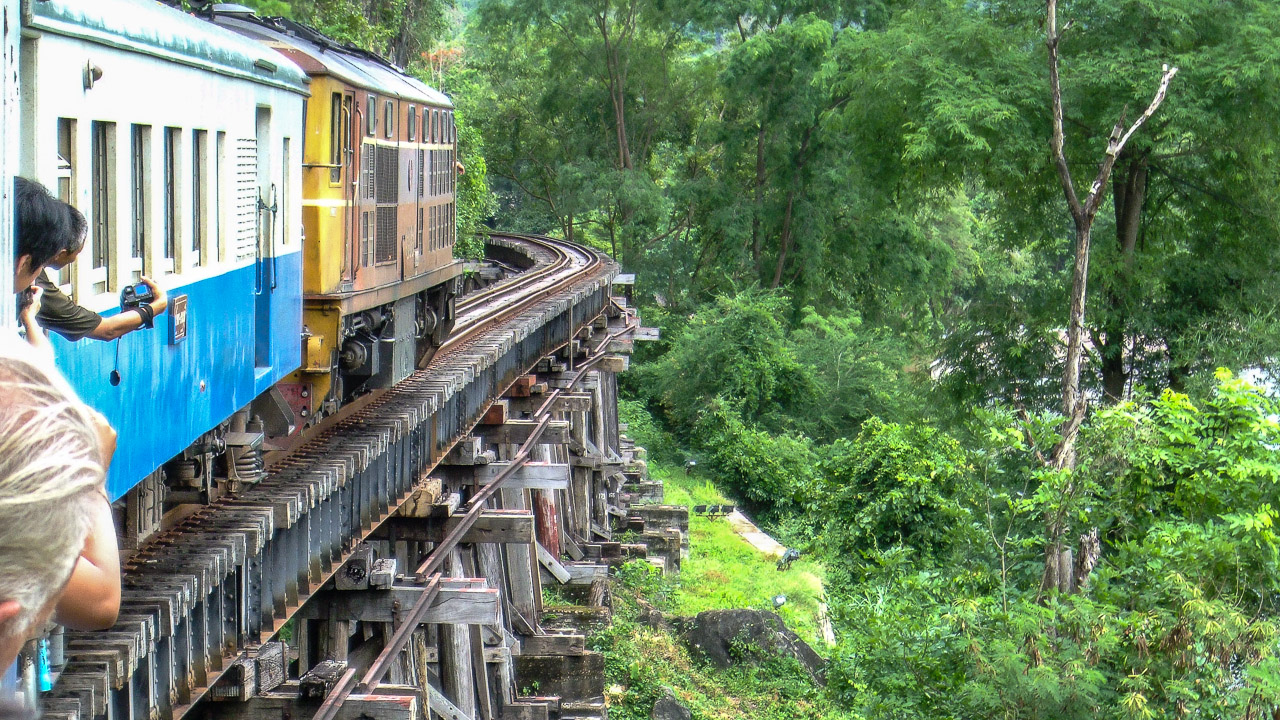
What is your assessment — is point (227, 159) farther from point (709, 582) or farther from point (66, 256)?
point (709, 582)

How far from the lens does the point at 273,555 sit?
5895 mm

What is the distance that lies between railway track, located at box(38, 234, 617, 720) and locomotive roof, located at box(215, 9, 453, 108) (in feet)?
6.61

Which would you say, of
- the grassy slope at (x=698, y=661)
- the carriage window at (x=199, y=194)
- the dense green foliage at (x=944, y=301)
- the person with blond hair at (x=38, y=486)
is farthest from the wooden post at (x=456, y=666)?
the person with blond hair at (x=38, y=486)

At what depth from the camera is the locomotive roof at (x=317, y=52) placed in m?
7.10

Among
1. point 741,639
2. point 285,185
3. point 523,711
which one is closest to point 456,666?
point 523,711

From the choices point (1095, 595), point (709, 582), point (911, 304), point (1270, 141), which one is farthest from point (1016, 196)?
point (911, 304)

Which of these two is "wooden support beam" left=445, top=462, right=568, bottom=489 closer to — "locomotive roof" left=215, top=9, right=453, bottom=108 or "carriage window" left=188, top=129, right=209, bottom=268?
"locomotive roof" left=215, top=9, right=453, bottom=108

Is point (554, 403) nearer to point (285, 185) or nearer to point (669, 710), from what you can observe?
point (669, 710)

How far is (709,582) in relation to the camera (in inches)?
784

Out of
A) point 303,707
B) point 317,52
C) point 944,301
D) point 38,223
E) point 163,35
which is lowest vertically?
point 944,301

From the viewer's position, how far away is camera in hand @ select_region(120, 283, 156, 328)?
359 cm

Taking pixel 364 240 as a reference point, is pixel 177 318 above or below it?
below

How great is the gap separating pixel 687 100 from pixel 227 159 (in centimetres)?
3043

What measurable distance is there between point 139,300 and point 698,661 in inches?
495
